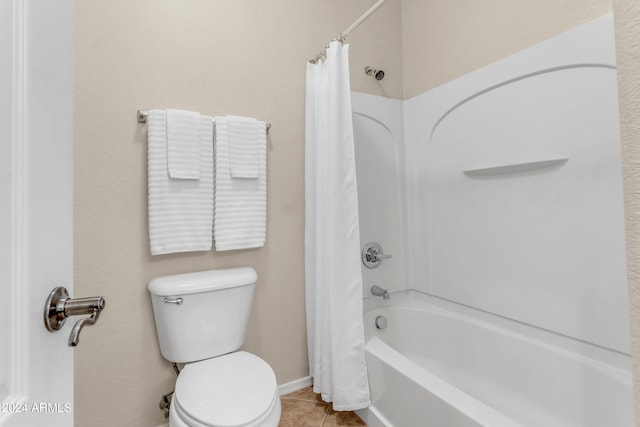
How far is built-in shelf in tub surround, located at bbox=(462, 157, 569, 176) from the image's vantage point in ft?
4.55

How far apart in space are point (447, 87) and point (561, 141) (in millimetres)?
734

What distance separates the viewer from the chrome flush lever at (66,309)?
46cm

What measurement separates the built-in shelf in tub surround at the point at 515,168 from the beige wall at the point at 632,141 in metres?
1.08

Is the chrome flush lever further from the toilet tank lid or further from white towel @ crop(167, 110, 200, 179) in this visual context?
white towel @ crop(167, 110, 200, 179)

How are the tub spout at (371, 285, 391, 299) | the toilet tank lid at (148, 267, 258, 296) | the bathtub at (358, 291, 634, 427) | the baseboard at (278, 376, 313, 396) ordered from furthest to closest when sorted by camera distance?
the tub spout at (371, 285, 391, 299)
the baseboard at (278, 376, 313, 396)
the toilet tank lid at (148, 267, 258, 296)
the bathtub at (358, 291, 634, 427)

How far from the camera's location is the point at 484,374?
162 cm

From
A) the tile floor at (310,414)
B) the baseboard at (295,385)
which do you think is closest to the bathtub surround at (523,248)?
the tile floor at (310,414)

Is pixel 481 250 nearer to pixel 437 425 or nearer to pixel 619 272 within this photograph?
pixel 619 272

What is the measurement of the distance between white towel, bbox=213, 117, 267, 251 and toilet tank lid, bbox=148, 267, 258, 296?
0.13 meters

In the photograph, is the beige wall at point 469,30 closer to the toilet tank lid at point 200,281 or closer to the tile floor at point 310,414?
the toilet tank lid at point 200,281

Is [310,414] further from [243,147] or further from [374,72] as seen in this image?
[374,72]

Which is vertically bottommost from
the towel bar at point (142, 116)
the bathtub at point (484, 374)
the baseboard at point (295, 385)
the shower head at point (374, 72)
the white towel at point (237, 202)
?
the baseboard at point (295, 385)

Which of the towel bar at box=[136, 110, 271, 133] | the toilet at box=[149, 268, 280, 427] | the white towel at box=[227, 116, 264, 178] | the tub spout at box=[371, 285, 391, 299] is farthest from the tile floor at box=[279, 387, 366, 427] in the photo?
the towel bar at box=[136, 110, 271, 133]

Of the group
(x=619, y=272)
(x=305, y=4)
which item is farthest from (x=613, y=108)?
(x=305, y=4)
